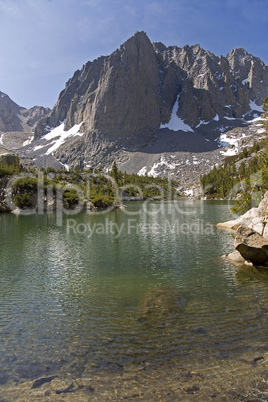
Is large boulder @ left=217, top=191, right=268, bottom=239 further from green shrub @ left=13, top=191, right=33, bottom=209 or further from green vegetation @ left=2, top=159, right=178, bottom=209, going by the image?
green shrub @ left=13, top=191, right=33, bottom=209

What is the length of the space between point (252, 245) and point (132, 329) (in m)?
13.5

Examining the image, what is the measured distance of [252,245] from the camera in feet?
72.5

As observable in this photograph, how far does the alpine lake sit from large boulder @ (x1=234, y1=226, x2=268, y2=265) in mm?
1121

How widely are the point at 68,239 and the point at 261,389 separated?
31.2 metres

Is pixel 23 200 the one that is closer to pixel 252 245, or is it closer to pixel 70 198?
pixel 70 198

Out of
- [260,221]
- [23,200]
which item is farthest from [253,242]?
[23,200]

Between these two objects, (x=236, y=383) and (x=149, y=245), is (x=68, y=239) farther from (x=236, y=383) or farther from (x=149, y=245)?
(x=236, y=383)

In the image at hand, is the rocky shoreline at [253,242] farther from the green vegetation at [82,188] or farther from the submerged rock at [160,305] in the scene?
the green vegetation at [82,188]

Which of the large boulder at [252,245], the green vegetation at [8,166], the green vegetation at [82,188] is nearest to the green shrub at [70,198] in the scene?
the green vegetation at [82,188]

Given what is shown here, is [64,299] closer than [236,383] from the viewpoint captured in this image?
No

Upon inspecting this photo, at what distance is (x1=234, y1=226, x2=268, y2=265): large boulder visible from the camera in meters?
21.9

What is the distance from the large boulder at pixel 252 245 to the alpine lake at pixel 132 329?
1.12 meters

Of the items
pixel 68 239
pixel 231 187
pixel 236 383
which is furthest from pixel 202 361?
pixel 231 187

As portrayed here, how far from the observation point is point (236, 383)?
8.48m
